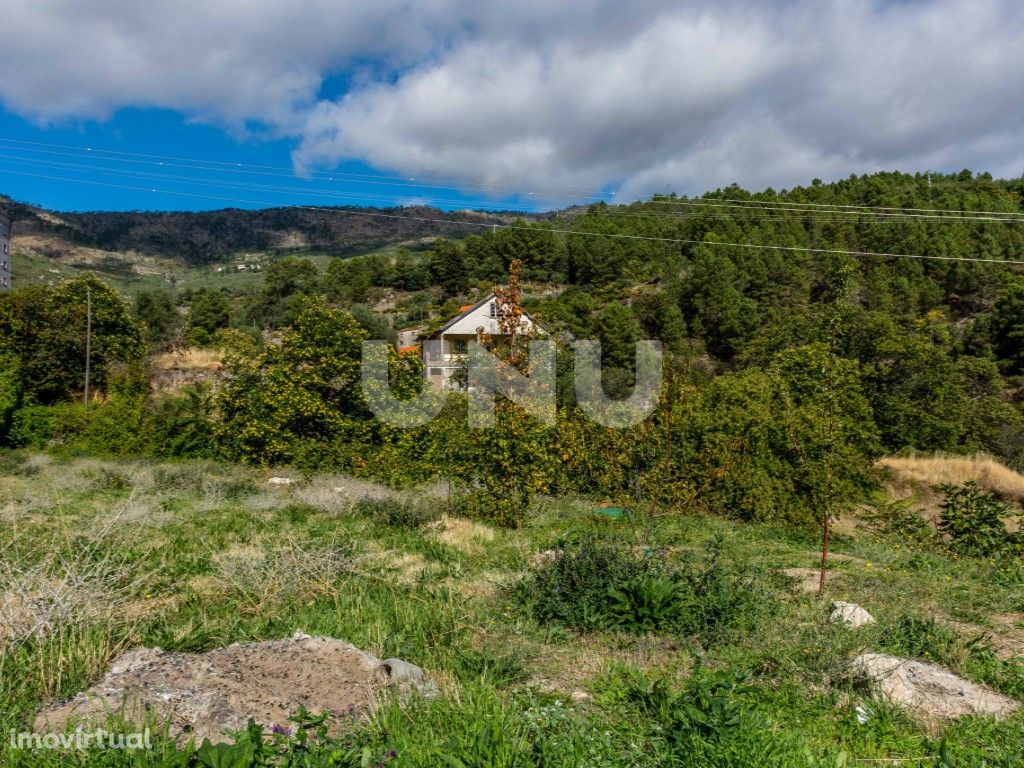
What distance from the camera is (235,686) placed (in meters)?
3.29

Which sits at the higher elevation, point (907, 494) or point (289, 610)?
point (289, 610)

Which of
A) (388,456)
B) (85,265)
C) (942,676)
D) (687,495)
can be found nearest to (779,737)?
(942,676)

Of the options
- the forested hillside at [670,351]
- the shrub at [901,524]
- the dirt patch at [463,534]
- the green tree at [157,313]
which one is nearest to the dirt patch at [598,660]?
the forested hillside at [670,351]

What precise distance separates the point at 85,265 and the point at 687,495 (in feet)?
313

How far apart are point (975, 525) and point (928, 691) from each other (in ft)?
19.8

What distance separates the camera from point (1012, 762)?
2799 millimetres

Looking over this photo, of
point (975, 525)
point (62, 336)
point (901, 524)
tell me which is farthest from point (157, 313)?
point (975, 525)

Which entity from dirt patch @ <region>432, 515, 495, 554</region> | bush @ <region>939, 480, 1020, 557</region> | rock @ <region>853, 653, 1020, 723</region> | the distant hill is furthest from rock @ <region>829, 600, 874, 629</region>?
the distant hill

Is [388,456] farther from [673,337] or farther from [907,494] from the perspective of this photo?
[673,337]

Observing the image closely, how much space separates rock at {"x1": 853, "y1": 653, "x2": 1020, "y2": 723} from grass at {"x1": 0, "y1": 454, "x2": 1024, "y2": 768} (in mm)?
118

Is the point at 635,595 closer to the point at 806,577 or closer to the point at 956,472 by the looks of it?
the point at 806,577

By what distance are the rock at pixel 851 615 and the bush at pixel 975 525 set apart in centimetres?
442

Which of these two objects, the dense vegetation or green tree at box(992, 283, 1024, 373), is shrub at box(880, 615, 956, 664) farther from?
green tree at box(992, 283, 1024, 373)

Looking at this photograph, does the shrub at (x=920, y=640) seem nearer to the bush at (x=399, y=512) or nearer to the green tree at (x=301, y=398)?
the bush at (x=399, y=512)
